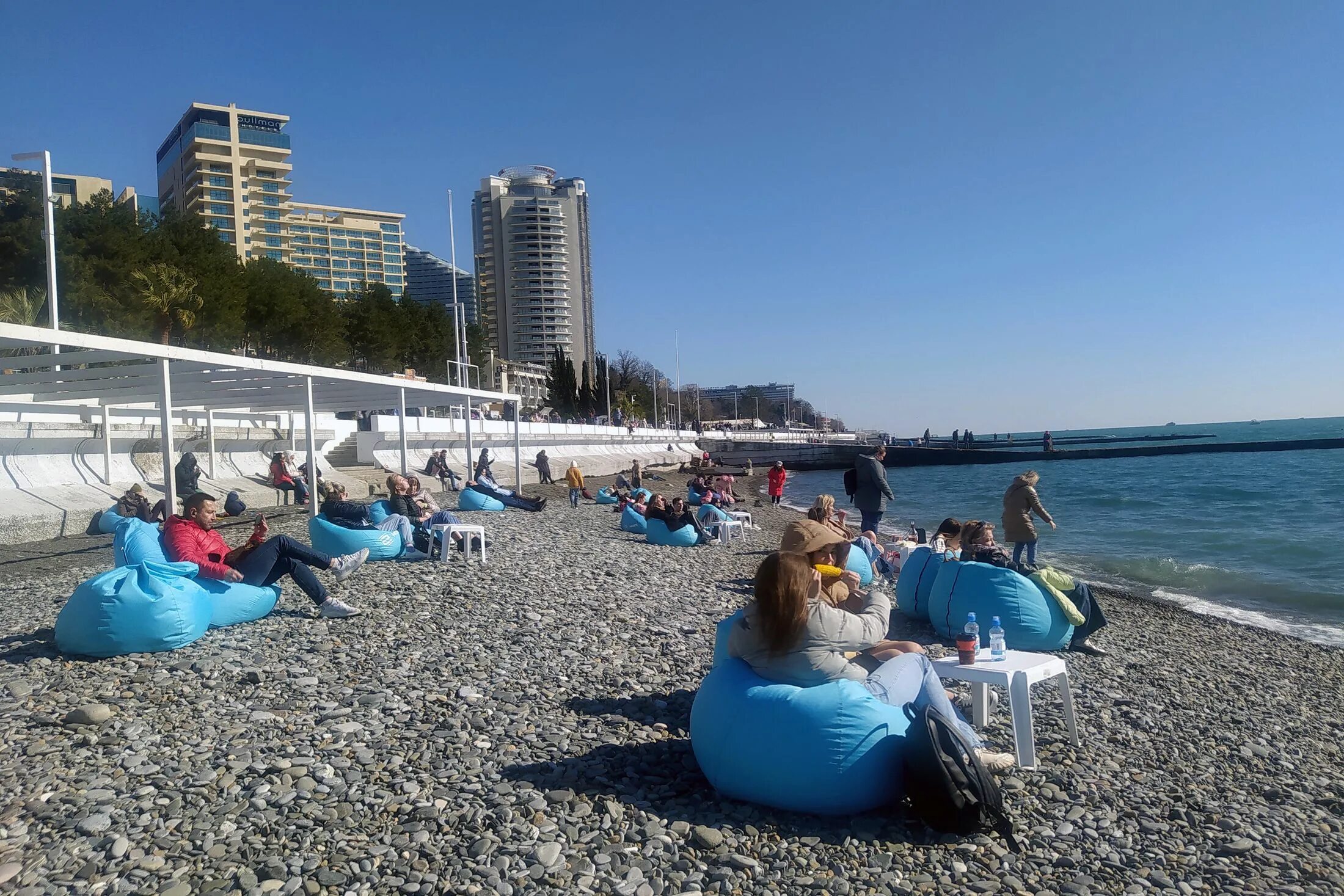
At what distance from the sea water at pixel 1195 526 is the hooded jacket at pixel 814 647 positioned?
9.97 metres

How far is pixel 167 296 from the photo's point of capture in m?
31.0

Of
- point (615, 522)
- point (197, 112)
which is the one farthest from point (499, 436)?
point (197, 112)

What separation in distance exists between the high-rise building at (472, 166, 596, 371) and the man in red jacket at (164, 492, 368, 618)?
458 feet

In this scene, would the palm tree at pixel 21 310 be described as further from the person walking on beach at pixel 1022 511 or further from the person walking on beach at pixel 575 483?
the person walking on beach at pixel 1022 511

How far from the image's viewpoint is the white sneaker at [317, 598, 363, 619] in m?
8.05

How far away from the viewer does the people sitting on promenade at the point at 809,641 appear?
4430mm

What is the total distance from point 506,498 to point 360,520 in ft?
30.9

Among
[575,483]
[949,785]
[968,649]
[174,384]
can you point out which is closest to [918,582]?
[968,649]

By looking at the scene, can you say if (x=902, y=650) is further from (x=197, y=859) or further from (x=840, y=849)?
(x=197, y=859)

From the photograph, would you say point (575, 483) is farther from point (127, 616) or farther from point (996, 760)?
point (996, 760)

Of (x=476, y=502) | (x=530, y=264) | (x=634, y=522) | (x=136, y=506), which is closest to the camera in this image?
(x=136, y=506)

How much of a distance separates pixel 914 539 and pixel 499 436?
27677 millimetres

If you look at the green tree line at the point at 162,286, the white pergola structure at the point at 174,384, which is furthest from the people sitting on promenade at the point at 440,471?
the green tree line at the point at 162,286

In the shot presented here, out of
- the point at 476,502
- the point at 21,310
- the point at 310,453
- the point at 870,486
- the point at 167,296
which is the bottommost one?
the point at 476,502
